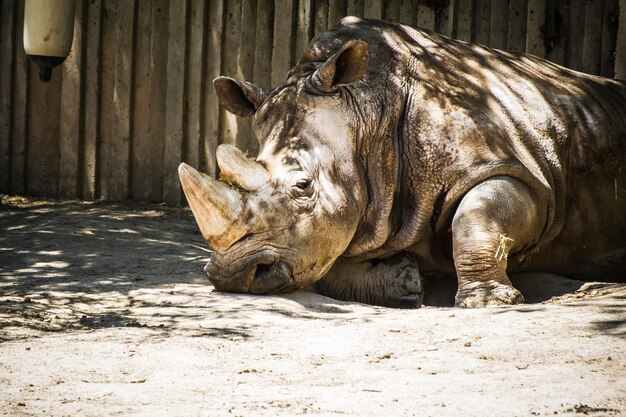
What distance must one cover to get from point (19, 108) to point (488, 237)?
223 inches

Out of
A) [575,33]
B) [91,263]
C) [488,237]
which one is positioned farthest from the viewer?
[575,33]

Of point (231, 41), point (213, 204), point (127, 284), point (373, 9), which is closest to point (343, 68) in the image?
point (213, 204)

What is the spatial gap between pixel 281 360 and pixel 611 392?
4.82 ft

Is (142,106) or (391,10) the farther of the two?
(142,106)

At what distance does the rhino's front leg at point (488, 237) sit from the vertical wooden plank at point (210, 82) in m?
3.88

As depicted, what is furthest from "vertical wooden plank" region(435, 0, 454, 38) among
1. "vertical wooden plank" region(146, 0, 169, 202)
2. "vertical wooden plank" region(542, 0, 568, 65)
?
"vertical wooden plank" region(146, 0, 169, 202)

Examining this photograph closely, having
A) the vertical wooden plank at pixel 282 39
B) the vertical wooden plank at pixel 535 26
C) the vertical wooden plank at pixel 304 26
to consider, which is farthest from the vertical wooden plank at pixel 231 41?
the vertical wooden plank at pixel 535 26

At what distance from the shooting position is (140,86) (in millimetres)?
9938

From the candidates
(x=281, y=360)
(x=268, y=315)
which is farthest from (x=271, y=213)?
(x=281, y=360)

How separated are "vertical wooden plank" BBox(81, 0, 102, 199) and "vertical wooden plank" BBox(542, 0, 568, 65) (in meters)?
4.23

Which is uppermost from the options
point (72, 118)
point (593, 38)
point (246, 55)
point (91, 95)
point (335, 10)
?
point (335, 10)

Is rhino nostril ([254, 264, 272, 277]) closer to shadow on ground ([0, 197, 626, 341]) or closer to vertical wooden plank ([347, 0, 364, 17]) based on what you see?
shadow on ground ([0, 197, 626, 341])

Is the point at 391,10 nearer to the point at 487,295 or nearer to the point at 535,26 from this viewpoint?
Result: the point at 535,26

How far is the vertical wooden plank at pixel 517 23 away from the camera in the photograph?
9.10 m
